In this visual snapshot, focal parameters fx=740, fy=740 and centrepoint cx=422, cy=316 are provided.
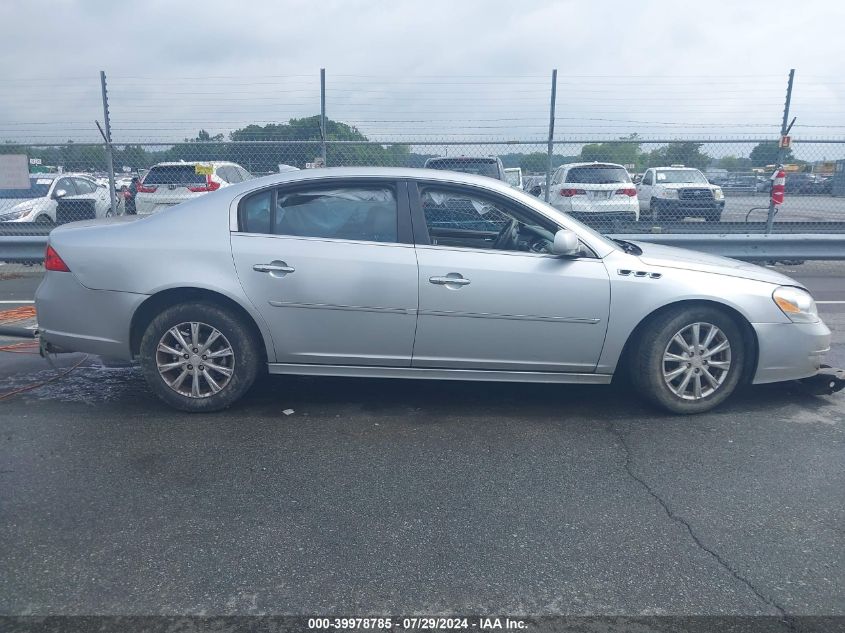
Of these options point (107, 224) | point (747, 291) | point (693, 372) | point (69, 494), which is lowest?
point (69, 494)

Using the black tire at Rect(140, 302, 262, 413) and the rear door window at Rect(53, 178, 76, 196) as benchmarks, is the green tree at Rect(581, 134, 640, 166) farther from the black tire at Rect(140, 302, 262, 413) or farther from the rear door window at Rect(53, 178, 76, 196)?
the rear door window at Rect(53, 178, 76, 196)

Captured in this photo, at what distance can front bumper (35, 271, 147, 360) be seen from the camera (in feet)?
15.3

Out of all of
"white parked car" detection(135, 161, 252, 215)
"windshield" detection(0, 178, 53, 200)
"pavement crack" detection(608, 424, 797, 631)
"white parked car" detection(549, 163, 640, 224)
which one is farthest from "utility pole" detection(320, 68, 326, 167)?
"pavement crack" detection(608, 424, 797, 631)

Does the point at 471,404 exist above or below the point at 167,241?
below

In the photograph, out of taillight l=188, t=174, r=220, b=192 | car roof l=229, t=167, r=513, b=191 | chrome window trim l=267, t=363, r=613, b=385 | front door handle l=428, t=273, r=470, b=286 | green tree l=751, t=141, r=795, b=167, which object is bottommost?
chrome window trim l=267, t=363, r=613, b=385

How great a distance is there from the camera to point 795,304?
4.81 m

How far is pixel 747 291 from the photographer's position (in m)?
4.73

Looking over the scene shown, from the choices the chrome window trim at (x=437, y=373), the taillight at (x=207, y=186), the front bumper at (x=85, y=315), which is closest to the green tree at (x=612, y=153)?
the taillight at (x=207, y=186)

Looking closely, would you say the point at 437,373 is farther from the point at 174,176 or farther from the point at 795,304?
the point at 174,176

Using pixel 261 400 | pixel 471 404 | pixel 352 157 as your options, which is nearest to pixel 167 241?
pixel 261 400

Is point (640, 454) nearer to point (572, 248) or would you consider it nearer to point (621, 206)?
point (572, 248)

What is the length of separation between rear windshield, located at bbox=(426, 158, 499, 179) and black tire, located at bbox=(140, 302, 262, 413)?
685 cm

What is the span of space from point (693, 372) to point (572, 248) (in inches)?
44.7

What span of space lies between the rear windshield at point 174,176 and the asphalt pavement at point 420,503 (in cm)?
730
